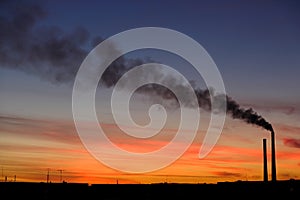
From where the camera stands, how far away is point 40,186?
5525cm

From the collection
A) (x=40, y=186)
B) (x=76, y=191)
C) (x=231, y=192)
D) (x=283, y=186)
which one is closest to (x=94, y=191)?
(x=76, y=191)

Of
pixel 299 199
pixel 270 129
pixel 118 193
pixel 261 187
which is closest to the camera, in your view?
pixel 299 199

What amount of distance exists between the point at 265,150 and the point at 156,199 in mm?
20191

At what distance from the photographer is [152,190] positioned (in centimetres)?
5134

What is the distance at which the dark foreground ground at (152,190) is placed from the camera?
43.7 meters

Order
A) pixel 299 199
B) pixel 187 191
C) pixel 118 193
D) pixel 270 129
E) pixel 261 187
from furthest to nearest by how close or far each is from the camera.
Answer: pixel 270 129 < pixel 118 193 < pixel 187 191 < pixel 261 187 < pixel 299 199

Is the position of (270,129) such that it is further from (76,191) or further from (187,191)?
(76,191)

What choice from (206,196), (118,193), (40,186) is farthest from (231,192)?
(40,186)

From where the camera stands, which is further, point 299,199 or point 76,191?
point 76,191

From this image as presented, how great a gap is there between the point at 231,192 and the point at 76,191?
54.6ft

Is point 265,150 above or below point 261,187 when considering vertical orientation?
above

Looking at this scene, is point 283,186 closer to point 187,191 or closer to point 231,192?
point 231,192

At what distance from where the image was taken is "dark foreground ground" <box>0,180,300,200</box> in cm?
4366

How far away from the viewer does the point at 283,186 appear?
4347 cm
